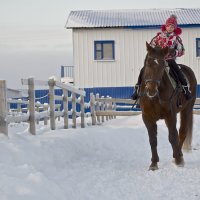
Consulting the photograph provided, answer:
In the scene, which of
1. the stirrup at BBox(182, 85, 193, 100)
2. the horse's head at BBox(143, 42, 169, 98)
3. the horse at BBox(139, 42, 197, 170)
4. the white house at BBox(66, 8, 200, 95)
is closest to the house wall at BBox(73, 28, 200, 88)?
the white house at BBox(66, 8, 200, 95)

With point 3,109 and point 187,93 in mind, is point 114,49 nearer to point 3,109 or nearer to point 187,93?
point 187,93

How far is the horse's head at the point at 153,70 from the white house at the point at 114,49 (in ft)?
72.2

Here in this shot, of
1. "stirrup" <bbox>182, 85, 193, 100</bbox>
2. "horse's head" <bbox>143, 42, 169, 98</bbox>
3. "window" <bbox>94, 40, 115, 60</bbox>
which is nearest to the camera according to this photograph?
"horse's head" <bbox>143, 42, 169, 98</bbox>

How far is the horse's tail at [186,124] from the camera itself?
9748 mm

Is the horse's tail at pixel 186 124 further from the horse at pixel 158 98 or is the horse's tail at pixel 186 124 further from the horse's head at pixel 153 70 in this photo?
the horse's head at pixel 153 70

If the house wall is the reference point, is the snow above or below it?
below

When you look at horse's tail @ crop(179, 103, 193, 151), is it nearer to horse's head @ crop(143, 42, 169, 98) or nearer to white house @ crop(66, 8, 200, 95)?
horse's head @ crop(143, 42, 169, 98)

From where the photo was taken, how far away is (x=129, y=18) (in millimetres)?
31172

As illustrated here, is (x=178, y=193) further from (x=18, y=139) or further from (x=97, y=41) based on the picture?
(x=97, y=41)

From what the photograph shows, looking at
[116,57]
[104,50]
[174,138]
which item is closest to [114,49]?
[116,57]

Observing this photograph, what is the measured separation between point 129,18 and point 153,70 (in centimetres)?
2418

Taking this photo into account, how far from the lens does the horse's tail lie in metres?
9.75

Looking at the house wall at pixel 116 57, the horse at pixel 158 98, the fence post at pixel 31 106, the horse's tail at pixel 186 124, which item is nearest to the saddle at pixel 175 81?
the horse at pixel 158 98

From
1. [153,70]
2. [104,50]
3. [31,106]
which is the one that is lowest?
[31,106]
